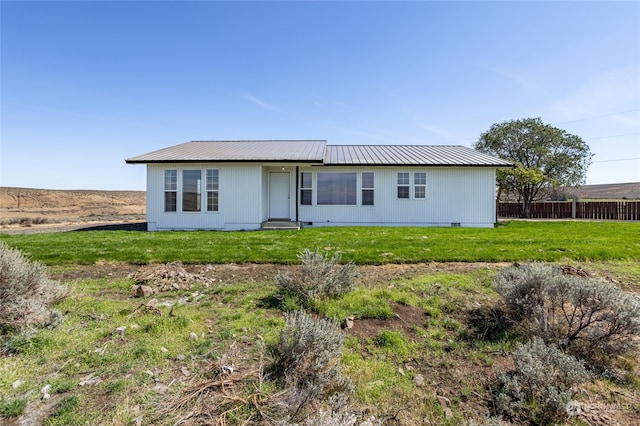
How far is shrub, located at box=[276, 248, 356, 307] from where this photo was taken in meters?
4.03

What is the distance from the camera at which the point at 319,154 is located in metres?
12.9

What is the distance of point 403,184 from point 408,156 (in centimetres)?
180

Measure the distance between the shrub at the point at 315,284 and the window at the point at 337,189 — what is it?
9063mm

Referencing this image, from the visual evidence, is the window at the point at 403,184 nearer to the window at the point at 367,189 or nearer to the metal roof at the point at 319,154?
the metal roof at the point at 319,154

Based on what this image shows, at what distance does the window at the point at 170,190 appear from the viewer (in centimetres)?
1242

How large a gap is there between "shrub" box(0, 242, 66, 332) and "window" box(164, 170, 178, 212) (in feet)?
29.9

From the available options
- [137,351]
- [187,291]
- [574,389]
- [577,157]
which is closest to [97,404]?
[137,351]

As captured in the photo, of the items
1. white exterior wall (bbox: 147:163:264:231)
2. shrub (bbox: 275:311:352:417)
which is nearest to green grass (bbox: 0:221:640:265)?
white exterior wall (bbox: 147:163:264:231)

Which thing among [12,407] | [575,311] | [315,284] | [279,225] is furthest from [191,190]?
[575,311]

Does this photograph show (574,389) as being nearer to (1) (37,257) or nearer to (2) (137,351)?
(2) (137,351)

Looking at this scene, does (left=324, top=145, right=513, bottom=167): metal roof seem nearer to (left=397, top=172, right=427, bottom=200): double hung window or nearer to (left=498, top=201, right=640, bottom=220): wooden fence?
(left=397, top=172, right=427, bottom=200): double hung window

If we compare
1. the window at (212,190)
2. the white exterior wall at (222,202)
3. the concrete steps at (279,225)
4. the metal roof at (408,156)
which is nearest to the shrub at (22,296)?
the concrete steps at (279,225)

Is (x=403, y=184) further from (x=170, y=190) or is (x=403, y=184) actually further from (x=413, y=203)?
(x=170, y=190)

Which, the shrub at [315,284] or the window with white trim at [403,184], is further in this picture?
the window with white trim at [403,184]
